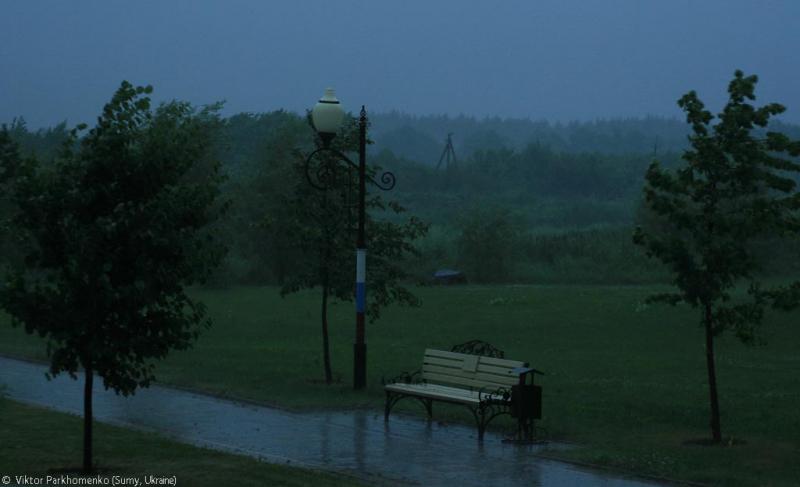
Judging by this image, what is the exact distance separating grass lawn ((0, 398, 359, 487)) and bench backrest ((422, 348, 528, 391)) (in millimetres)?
4113

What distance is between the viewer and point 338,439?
1509cm

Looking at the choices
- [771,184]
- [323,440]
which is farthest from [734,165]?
[323,440]

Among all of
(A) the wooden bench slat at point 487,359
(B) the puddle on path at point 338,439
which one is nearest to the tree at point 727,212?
(A) the wooden bench slat at point 487,359

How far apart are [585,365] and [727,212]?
1029cm

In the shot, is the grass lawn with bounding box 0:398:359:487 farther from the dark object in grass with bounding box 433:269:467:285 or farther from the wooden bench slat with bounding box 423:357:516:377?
the dark object in grass with bounding box 433:269:467:285

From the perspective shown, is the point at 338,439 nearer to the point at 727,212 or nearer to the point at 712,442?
the point at 712,442

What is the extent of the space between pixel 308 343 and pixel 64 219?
1898cm

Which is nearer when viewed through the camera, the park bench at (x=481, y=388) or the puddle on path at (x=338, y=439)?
the puddle on path at (x=338, y=439)

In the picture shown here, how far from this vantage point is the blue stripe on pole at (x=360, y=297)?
18859mm

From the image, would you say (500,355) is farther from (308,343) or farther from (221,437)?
(308,343)

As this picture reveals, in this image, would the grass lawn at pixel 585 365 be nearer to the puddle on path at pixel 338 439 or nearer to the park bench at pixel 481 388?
the park bench at pixel 481 388

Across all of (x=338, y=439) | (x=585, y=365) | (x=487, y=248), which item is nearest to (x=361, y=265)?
(x=338, y=439)

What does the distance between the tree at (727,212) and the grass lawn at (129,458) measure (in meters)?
5.59

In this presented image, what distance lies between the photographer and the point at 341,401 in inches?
726
